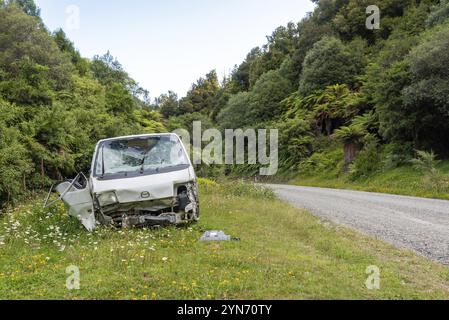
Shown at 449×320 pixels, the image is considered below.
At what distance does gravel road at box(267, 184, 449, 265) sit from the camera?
8.34 meters

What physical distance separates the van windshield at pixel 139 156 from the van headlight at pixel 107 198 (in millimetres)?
553

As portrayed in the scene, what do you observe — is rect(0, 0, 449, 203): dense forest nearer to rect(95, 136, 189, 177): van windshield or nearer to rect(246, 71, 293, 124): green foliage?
rect(246, 71, 293, 124): green foliage

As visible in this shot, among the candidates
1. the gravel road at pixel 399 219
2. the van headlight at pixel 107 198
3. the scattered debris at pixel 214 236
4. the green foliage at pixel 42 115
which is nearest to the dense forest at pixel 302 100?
the green foliage at pixel 42 115

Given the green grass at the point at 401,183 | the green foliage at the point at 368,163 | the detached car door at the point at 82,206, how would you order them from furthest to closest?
the green foliage at the point at 368,163 < the green grass at the point at 401,183 < the detached car door at the point at 82,206

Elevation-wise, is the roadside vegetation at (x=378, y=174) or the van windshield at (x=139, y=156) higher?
the van windshield at (x=139, y=156)

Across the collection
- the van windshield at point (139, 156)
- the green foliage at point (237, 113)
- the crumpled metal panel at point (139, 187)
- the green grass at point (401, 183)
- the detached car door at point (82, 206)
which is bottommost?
the green grass at point (401, 183)

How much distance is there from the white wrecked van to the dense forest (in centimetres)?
723

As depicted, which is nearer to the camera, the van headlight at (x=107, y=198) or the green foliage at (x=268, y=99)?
the van headlight at (x=107, y=198)

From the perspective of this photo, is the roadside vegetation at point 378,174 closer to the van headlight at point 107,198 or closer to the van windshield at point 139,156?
the van windshield at point 139,156

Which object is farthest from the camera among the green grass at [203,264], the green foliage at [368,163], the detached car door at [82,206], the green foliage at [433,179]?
the green foliage at [368,163]

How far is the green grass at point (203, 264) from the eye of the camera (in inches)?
185

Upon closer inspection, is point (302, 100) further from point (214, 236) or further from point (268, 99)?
point (214, 236)

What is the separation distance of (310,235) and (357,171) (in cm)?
2159
